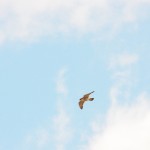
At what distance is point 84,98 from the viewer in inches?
2808
